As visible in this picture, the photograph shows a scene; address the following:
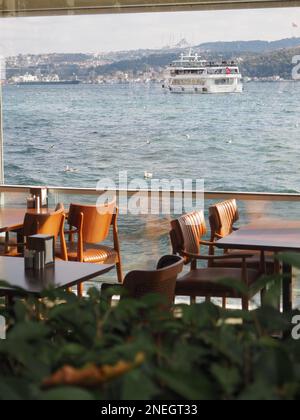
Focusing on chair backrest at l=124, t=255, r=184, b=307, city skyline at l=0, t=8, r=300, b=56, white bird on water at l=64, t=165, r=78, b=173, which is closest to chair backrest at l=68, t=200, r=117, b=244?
white bird on water at l=64, t=165, r=78, b=173

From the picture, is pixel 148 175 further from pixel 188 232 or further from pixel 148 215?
pixel 188 232

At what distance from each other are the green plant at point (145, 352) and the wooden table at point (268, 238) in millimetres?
3536

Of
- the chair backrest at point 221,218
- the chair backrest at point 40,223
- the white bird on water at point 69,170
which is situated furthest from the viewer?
the white bird on water at point 69,170

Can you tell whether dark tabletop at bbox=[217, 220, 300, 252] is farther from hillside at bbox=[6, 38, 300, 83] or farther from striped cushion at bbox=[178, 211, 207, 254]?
hillside at bbox=[6, 38, 300, 83]

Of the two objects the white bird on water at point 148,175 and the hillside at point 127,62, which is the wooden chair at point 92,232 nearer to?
the white bird on water at point 148,175

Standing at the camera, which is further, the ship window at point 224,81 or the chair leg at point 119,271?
the ship window at point 224,81

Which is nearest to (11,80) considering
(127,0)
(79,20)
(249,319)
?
(79,20)

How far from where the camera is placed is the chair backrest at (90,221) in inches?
285

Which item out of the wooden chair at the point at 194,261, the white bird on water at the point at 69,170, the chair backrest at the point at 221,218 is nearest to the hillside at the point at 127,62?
the white bird on water at the point at 69,170

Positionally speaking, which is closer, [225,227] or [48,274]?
[48,274]

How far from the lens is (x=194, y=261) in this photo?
21.4 feet

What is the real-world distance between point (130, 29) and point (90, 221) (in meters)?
2.34

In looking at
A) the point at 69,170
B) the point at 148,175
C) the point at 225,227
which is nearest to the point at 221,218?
the point at 225,227
